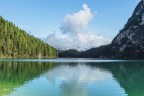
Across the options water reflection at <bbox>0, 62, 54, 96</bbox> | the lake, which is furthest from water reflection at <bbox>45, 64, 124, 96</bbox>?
water reflection at <bbox>0, 62, 54, 96</bbox>

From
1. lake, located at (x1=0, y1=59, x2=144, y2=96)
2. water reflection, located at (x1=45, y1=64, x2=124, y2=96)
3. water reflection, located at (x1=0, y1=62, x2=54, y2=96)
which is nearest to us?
lake, located at (x1=0, y1=59, x2=144, y2=96)

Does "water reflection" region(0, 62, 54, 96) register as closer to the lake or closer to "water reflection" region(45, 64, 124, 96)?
the lake

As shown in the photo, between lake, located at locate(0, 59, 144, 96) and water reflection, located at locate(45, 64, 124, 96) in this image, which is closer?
lake, located at locate(0, 59, 144, 96)

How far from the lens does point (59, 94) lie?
118 feet

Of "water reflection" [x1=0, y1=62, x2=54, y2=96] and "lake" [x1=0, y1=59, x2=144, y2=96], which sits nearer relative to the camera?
"lake" [x1=0, y1=59, x2=144, y2=96]

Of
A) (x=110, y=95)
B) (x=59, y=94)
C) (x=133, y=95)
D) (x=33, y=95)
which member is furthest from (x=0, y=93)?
(x=133, y=95)

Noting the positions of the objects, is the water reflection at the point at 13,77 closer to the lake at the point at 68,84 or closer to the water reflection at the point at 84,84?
the lake at the point at 68,84

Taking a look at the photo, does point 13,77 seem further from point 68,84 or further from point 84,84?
point 84,84

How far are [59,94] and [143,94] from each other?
10.1 metres

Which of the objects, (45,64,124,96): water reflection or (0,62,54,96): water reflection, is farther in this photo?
(0,62,54,96): water reflection

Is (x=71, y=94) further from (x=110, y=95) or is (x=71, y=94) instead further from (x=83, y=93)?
(x=110, y=95)

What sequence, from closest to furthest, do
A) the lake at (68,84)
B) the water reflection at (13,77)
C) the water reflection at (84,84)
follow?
the lake at (68,84) → the water reflection at (84,84) → the water reflection at (13,77)

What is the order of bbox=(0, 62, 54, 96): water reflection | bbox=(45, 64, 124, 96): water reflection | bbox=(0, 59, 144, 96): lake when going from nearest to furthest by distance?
bbox=(0, 59, 144, 96): lake < bbox=(45, 64, 124, 96): water reflection < bbox=(0, 62, 54, 96): water reflection

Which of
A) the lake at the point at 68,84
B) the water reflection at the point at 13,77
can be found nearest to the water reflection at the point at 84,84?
the lake at the point at 68,84
